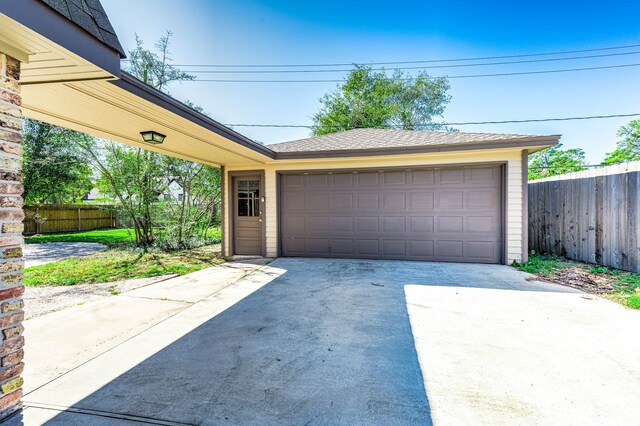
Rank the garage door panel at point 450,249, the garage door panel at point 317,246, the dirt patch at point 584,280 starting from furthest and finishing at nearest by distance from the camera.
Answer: the garage door panel at point 317,246, the garage door panel at point 450,249, the dirt patch at point 584,280

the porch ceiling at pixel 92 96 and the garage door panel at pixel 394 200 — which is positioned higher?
the porch ceiling at pixel 92 96

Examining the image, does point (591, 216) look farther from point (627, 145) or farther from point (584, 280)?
point (627, 145)

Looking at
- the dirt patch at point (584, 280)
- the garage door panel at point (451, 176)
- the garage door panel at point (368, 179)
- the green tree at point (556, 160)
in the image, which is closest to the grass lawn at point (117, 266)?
the garage door panel at point (368, 179)

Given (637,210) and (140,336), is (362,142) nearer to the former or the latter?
(637,210)

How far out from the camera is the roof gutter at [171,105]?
108 inches

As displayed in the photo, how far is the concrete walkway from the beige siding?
13.2ft

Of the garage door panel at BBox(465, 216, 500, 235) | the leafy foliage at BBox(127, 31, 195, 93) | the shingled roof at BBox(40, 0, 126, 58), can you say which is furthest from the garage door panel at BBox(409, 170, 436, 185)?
the leafy foliage at BBox(127, 31, 195, 93)

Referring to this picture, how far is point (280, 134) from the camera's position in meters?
15.4

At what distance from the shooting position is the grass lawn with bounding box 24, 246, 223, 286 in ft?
16.3

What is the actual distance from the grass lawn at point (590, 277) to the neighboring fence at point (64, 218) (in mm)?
13217

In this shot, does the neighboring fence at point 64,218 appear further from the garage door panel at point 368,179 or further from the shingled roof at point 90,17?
the shingled roof at point 90,17

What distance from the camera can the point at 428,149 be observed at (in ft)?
19.2

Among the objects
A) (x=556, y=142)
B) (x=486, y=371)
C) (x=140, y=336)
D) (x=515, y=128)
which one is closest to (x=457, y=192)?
(x=556, y=142)

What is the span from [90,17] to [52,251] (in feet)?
29.5
